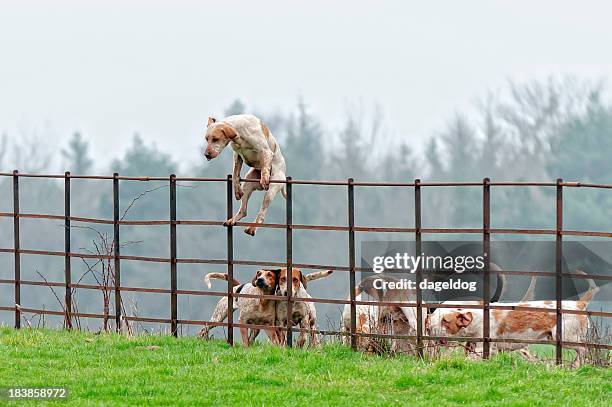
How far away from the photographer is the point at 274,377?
34.7 ft

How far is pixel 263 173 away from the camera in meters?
12.4

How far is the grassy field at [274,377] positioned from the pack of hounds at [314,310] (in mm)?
628

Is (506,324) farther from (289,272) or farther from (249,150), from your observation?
(249,150)

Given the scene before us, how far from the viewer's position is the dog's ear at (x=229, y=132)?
12.2 m

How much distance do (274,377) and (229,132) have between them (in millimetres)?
2734

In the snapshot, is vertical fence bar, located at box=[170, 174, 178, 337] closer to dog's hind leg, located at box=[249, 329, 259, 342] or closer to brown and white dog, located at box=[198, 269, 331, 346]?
brown and white dog, located at box=[198, 269, 331, 346]

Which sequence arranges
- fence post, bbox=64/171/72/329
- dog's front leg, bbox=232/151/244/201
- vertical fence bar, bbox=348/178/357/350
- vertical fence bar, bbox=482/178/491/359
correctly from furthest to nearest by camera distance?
fence post, bbox=64/171/72/329, dog's front leg, bbox=232/151/244/201, vertical fence bar, bbox=348/178/357/350, vertical fence bar, bbox=482/178/491/359

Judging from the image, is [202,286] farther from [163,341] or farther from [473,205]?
[163,341]

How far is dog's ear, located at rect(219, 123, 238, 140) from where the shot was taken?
12.2m

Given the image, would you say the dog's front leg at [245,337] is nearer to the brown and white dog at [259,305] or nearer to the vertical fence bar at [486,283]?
the brown and white dog at [259,305]

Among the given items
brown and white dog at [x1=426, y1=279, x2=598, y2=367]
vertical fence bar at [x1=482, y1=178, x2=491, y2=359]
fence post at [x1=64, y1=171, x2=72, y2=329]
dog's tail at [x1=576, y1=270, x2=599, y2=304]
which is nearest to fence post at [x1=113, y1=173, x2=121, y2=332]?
fence post at [x1=64, y1=171, x2=72, y2=329]

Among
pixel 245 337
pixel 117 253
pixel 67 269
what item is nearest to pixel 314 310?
pixel 245 337

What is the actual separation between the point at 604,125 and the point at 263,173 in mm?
45658

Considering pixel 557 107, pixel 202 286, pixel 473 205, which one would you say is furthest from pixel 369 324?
pixel 557 107
